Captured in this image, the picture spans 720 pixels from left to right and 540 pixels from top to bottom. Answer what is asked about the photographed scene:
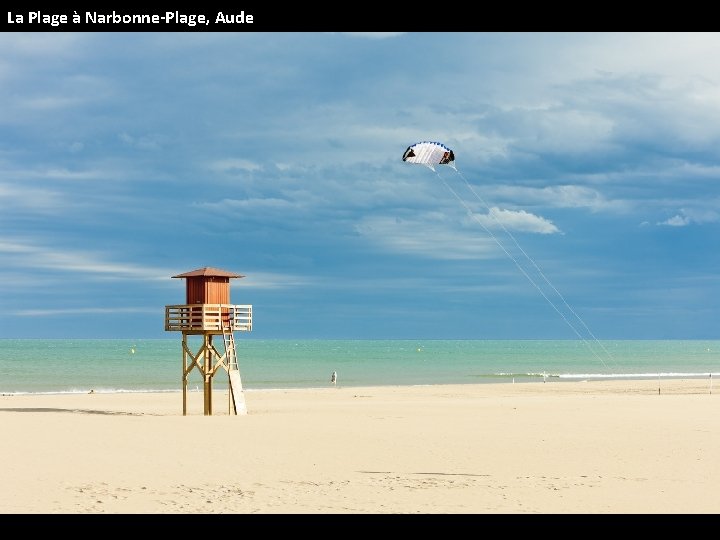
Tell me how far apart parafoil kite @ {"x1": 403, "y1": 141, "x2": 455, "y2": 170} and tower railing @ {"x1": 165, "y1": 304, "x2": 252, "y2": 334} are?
873 centimetres

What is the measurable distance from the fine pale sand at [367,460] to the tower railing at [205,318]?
333 cm

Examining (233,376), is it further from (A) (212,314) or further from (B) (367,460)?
(B) (367,460)

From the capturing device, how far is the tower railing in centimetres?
3095

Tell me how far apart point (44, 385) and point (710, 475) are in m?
50.6

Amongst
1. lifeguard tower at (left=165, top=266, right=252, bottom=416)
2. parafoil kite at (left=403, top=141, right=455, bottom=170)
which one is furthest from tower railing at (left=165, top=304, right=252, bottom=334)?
parafoil kite at (left=403, top=141, right=455, bottom=170)

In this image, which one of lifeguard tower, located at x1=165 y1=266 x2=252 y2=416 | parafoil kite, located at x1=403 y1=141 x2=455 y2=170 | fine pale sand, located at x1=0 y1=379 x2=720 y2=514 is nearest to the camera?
fine pale sand, located at x1=0 y1=379 x2=720 y2=514

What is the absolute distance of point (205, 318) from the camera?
3089 centimetres

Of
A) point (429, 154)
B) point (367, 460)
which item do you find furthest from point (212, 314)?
point (367, 460)

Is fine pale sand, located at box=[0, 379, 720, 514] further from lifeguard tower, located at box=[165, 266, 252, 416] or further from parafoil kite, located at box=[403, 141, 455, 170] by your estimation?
parafoil kite, located at box=[403, 141, 455, 170]

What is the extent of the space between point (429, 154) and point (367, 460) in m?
11.5

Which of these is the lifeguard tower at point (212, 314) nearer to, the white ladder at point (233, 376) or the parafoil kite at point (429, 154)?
the white ladder at point (233, 376)

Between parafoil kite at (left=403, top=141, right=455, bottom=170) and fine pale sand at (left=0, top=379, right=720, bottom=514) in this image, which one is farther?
parafoil kite at (left=403, top=141, right=455, bottom=170)

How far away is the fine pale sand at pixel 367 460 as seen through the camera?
1441cm
